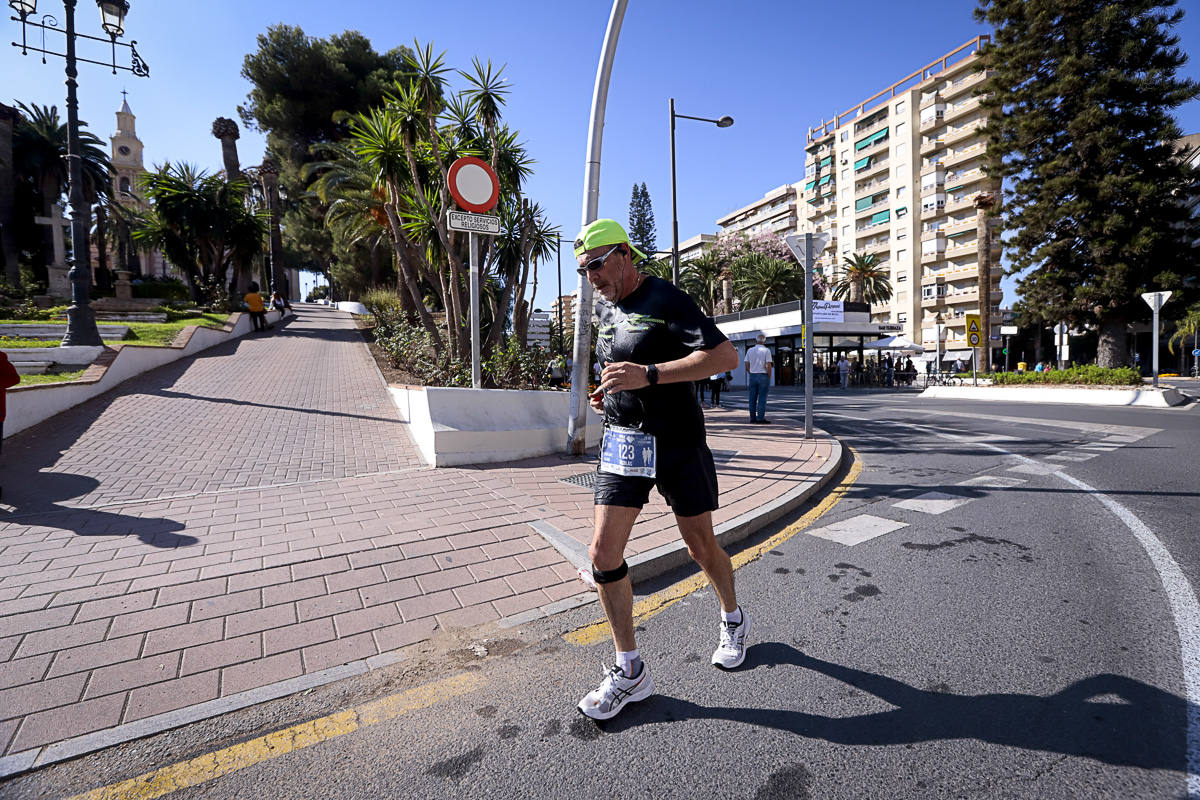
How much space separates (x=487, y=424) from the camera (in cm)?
679

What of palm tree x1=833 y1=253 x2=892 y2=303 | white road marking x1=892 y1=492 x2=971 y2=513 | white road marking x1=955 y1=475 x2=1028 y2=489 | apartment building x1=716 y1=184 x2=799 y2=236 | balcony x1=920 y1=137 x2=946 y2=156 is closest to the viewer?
white road marking x1=892 y1=492 x2=971 y2=513

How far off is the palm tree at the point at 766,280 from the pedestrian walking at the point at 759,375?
3256 cm

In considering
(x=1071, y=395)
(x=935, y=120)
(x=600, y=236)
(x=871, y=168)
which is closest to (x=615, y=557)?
(x=600, y=236)

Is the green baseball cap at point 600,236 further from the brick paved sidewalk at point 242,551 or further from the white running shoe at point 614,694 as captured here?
the brick paved sidewalk at point 242,551

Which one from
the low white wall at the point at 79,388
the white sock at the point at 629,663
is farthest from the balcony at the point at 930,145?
the white sock at the point at 629,663

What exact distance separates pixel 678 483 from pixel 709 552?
0.39m

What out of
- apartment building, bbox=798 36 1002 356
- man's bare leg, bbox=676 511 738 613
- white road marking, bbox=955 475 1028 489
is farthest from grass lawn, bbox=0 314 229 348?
apartment building, bbox=798 36 1002 356

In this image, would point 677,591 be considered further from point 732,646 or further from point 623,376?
point 623,376

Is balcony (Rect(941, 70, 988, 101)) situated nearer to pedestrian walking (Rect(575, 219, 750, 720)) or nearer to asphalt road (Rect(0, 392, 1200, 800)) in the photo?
asphalt road (Rect(0, 392, 1200, 800))

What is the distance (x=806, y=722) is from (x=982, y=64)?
3386 centimetres

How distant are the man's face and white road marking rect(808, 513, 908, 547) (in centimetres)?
282

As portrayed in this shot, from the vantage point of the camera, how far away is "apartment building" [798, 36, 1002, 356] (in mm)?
50531

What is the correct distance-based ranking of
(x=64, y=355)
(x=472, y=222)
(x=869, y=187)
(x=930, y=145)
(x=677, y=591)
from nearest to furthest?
(x=677, y=591), (x=472, y=222), (x=64, y=355), (x=930, y=145), (x=869, y=187)

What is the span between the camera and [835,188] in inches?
2589
